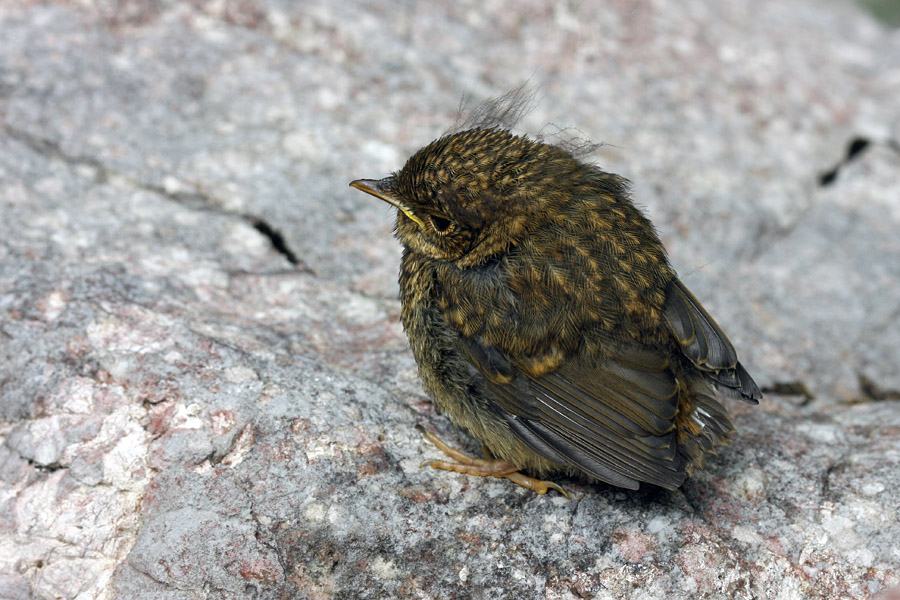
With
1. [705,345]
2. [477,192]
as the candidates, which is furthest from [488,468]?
[477,192]

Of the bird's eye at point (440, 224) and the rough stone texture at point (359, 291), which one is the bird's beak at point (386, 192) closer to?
the bird's eye at point (440, 224)

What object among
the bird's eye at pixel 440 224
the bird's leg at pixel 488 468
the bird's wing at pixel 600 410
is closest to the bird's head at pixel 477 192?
the bird's eye at pixel 440 224

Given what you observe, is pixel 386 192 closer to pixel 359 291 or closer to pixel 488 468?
pixel 359 291

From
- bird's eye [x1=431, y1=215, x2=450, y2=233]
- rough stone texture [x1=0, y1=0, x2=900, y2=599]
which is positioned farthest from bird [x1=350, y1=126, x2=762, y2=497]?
rough stone texture [x1=0, y1=0, x2=900, y2=599]

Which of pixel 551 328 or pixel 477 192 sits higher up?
pixel 477 192

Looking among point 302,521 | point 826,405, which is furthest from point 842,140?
→ point 302,521

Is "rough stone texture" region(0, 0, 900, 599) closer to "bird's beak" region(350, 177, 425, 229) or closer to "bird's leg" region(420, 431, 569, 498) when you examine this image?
"bird's leg" region(420, 431, 569, 498)

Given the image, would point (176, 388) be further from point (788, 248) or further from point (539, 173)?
point (788, 248)
